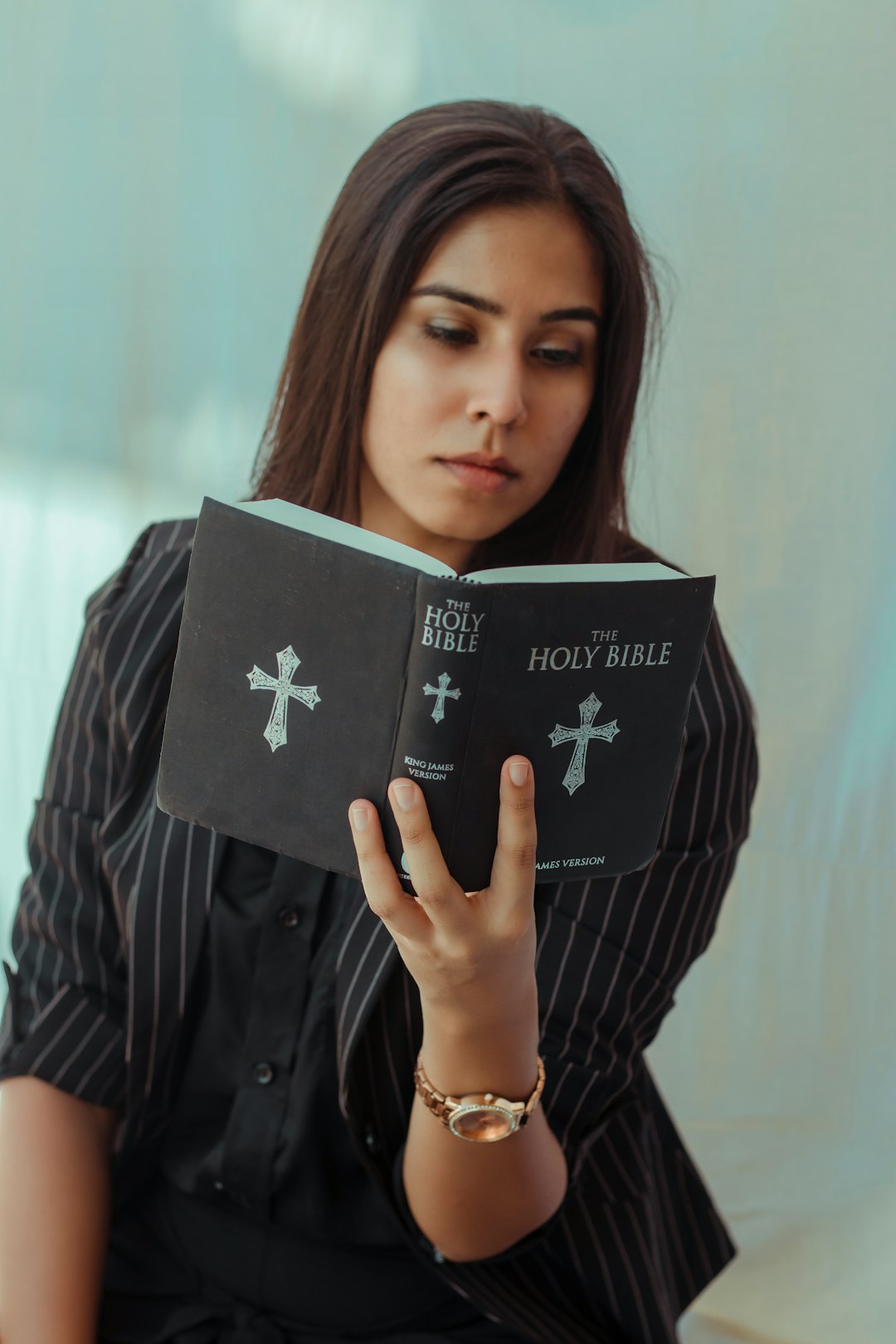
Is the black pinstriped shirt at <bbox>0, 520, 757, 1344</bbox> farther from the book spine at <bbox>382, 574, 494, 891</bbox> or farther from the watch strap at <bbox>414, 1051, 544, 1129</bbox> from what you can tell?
the book spine at <bbox>382, 574, 494, 891</bbox>

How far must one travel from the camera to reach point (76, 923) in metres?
1.17

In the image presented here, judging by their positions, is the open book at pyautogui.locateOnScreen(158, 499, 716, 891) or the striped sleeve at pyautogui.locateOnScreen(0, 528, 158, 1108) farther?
the striped sleeve at pyautogui.locateOnScreen(0, 528, 158, 1108)

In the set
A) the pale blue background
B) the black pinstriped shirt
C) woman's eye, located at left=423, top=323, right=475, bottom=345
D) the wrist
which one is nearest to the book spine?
the wrist

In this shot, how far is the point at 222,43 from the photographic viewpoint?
5.39 ft

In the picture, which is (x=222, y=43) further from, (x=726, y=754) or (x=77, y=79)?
(x=726, y=754)

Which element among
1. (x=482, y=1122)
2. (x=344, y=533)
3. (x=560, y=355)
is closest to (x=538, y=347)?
(x=560, y=355)

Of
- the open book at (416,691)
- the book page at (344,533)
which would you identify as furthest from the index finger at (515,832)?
the book page at (344,533)

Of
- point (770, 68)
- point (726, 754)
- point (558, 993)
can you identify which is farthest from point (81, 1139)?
point (770, 68)

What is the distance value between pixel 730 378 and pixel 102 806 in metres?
0.82

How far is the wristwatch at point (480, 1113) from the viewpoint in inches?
34.8

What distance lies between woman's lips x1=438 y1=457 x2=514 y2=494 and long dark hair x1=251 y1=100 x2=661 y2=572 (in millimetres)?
118

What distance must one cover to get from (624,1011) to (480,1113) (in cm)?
21

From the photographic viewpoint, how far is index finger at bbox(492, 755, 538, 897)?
72 centimetres

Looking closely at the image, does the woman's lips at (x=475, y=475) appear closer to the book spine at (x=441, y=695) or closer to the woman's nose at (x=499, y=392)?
the woman's nose at (x=499, y=392)
